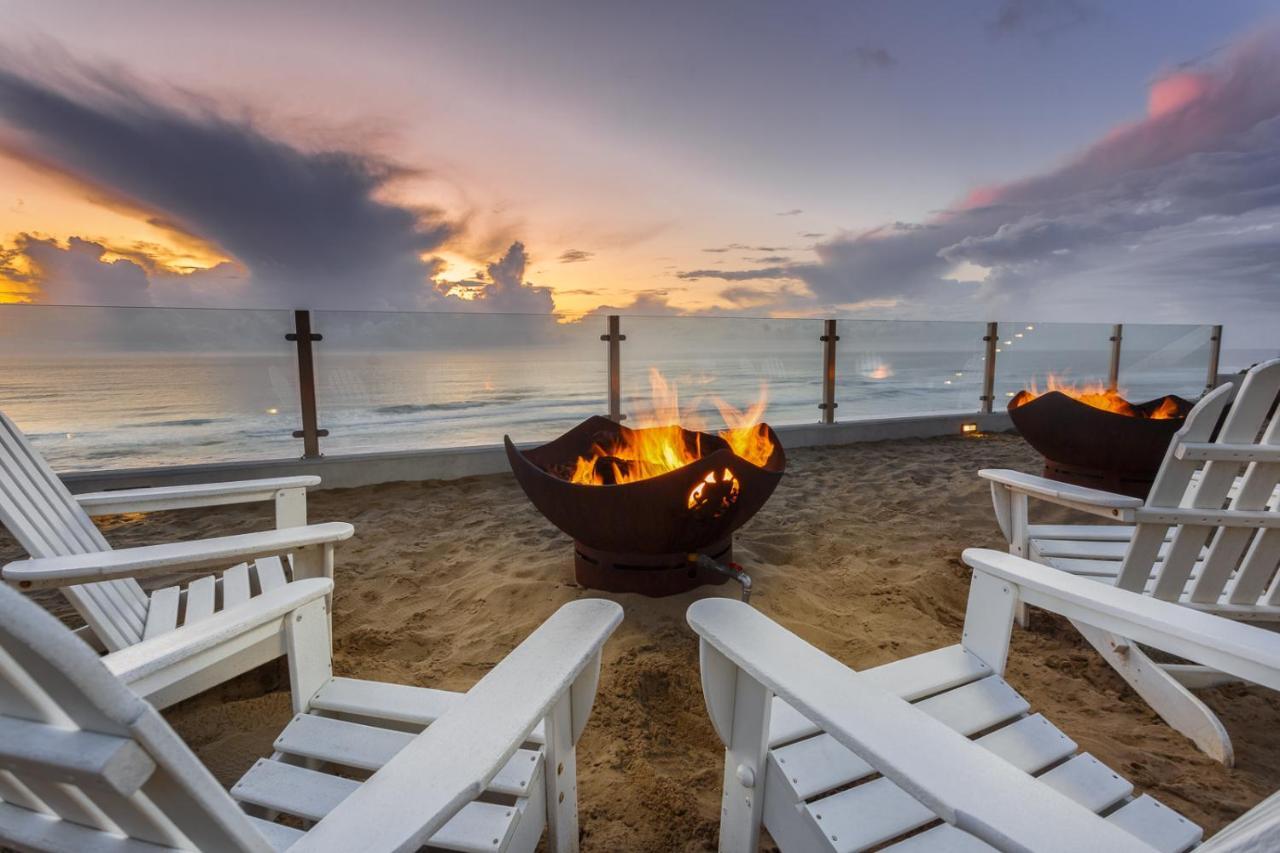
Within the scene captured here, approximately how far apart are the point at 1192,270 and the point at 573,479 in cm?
2179

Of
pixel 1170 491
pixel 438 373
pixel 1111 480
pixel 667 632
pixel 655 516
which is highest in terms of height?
pixel 438 373

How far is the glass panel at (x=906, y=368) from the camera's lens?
7.34 meters

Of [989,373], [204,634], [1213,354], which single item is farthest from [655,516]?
[1213,354]

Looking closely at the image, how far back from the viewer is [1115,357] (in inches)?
353

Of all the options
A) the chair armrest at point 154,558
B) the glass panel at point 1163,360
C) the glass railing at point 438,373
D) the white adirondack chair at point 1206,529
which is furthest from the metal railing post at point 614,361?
the glass panel at point 1163,360

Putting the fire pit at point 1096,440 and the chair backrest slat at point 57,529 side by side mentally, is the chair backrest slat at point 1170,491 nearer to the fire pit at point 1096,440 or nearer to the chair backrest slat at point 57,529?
the fire pit at point 1096,440

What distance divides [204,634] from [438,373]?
5760mm

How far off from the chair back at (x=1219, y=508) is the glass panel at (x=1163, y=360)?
9.04 m

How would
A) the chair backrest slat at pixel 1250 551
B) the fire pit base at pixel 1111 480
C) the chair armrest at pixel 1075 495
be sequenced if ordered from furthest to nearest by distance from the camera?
the fire pit base at pixel 1111 480 < the chair armrest at pixel 1075 495 < the chair backrest slat at pixel 1250 551

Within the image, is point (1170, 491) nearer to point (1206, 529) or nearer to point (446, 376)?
point (1206, 529)

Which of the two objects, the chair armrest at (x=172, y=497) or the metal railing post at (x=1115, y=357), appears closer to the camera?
the chair armrest at (x=172, y=497)

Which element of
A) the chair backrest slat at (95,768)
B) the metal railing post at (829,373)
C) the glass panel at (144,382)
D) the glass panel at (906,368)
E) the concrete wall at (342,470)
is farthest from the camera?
the glass panel at (906,368)

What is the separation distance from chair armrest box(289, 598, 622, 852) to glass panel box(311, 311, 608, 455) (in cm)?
489

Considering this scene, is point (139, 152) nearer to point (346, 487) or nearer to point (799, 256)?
point (346, 487)
